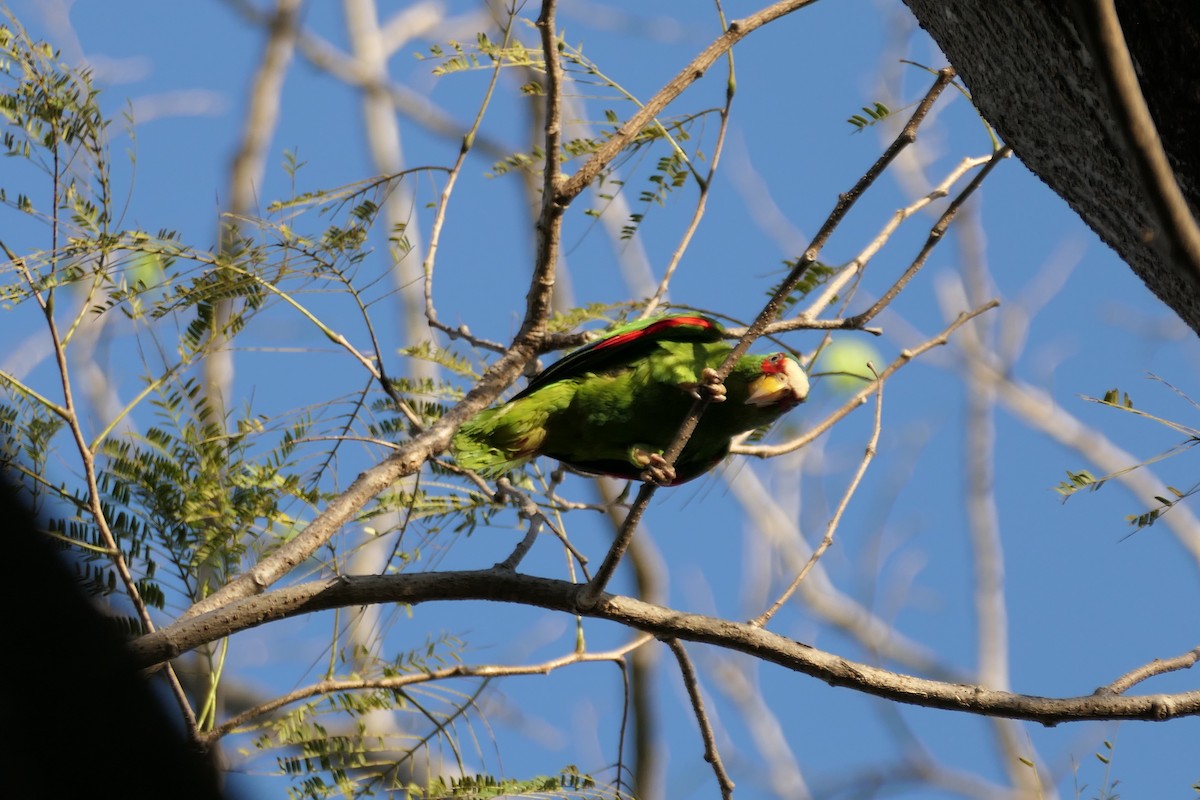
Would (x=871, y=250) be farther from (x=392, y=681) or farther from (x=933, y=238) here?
(x=392, y=681)

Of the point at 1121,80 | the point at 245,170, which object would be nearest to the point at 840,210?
the point at 1121,80

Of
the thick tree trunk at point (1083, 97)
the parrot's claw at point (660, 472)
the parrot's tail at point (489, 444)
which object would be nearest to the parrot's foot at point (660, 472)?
the parrot's claw at point (660, 472)

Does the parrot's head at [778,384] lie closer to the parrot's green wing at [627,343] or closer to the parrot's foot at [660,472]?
the parrot's green wing at [627,343]

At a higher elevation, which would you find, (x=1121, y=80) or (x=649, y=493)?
(x=649, y=493)

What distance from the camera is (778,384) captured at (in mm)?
3516

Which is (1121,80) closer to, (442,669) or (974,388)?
(442,669)

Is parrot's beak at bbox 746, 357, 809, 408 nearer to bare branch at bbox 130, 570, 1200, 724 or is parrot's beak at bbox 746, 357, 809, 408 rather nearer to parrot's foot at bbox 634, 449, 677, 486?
parrot's foot at bbox 634, 449, 677, 486

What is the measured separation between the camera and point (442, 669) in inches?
113

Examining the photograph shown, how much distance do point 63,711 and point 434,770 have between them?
2531mm

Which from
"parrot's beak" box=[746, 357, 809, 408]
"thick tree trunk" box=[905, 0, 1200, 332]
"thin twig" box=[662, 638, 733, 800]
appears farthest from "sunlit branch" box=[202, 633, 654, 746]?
"thick tree trunk" box=[905, 0, 1200, 332]

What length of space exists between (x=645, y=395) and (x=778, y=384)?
440mm

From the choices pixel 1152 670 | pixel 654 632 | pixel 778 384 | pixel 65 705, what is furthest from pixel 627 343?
pixel 65 705

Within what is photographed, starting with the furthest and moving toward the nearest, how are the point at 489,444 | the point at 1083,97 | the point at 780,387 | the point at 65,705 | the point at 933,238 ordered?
the point at 780,387 < the point at 489,444 < the point at 933,238 < the point at 1083,97 < the point at 65,705

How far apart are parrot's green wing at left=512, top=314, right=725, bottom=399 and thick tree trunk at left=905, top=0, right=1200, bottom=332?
150 cm
